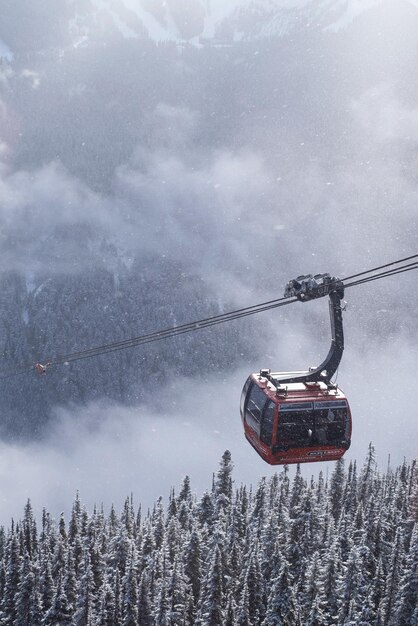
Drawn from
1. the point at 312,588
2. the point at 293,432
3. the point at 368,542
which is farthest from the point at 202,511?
the point at 293,432

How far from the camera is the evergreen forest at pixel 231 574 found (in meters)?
52.6

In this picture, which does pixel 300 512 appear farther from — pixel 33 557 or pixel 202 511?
→ pixel 33 557

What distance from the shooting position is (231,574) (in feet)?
218

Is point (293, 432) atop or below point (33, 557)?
atop

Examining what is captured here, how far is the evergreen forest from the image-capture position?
173 ft

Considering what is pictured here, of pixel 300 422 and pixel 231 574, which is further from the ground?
pixel 300 422

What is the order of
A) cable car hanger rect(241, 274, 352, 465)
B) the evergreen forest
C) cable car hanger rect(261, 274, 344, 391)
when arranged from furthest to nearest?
the evergreen forest, cable car hanger rect(241, 274, 352, 465), cable car hanger rect(261, 274, 344, 391)

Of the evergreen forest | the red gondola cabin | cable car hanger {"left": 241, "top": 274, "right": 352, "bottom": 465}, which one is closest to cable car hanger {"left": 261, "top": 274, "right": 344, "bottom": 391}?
cable car hanger {"left": 241, "top": 274, "right": 352, "bottom": 465}

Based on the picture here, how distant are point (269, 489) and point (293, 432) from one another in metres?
97.0

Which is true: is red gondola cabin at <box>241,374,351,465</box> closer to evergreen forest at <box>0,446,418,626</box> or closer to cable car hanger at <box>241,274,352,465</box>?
cable car hanger at <box>241,274,352,465</box>

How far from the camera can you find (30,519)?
4065 inches

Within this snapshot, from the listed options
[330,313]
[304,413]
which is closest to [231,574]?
[304,413]

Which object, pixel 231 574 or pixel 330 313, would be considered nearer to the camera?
pixel 330 313

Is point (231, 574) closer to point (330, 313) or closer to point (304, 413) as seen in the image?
point (304, 413)
